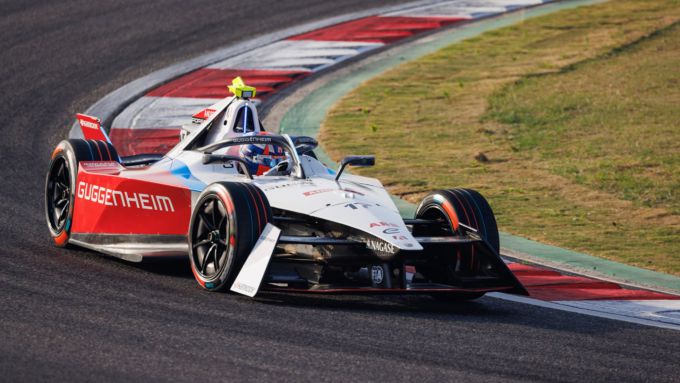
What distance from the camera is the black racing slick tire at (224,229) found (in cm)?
903

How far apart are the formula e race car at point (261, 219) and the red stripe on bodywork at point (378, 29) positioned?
36.9 ft

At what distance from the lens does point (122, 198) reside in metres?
10.4

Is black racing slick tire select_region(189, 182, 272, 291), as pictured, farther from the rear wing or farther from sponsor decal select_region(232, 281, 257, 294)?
the rear wing

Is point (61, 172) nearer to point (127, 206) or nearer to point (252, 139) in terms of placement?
point (127, 206)

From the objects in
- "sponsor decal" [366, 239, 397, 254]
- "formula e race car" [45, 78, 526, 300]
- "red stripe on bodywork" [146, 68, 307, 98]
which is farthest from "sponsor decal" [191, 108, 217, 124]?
"red stripe on bodywork" [146, 68, 307, 98]

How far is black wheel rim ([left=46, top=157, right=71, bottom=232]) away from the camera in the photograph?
1127 cm

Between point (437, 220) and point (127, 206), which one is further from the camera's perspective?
point (127, 206)

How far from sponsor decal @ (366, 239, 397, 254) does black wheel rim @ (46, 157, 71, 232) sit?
358cm

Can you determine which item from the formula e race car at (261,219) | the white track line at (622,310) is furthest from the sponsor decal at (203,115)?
the white track line at (622,310)

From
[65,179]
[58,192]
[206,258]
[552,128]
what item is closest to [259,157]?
[206,258]

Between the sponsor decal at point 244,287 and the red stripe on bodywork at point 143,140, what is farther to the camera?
the red stripe on bodywork at point 143,140

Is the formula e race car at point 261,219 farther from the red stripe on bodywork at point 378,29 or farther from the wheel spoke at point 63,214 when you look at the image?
the red stripe on bodywork at point 378,29

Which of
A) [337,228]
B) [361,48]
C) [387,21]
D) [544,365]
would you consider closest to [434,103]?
[361,48]

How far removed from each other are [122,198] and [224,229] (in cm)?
147
